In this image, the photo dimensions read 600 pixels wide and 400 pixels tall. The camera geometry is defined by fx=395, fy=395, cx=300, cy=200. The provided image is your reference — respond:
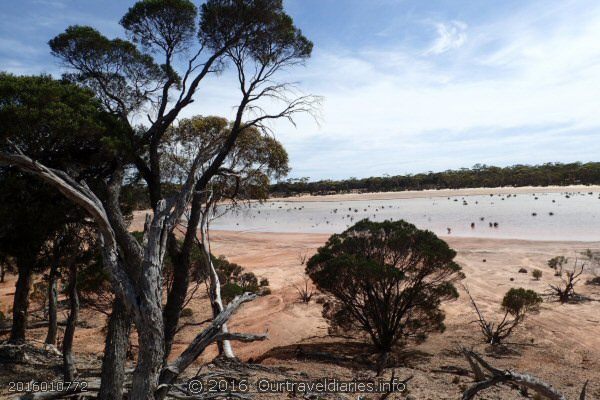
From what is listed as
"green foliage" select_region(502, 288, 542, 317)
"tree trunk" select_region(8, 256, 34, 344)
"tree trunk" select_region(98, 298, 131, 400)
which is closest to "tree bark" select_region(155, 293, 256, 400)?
"tree trunk" select_region(98, 298, 131, 400)

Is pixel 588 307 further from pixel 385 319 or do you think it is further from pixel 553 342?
pixel 385 319

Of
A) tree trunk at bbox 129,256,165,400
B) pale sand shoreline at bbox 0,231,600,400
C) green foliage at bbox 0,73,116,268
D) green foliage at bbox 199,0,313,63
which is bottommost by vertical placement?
pale sand shoreline at bbox 0,231,600,400

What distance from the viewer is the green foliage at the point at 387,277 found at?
1043cm

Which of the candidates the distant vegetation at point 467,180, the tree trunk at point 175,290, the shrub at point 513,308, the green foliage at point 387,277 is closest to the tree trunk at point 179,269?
the tree trunk at point 175,290

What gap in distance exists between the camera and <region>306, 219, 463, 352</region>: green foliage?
1043cm

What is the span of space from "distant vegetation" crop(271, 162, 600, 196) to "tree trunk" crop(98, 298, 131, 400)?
8944cm

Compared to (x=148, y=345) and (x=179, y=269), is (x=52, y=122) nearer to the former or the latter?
(x=179, y=269)

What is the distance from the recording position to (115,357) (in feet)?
18.2

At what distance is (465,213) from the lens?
55219 mm

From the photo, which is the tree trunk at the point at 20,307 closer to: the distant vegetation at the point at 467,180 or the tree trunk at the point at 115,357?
the tree trunk at the point at 115,357

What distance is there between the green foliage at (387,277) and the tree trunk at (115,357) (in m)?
5.83

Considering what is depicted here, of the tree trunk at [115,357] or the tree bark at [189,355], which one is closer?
the tree bark at [189,355]

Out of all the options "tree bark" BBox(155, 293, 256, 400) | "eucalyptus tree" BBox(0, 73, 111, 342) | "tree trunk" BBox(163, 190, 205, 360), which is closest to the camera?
"tree bark" BBox(155, 293, 256, 400)

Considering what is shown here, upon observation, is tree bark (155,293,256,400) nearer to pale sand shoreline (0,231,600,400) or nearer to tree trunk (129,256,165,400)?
tree trunk (129,256,165,400)
